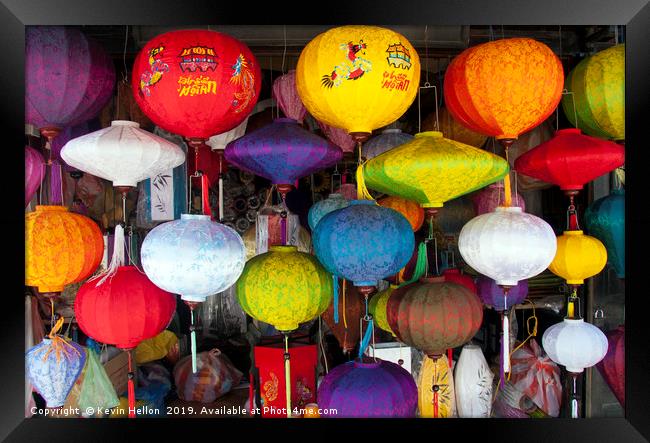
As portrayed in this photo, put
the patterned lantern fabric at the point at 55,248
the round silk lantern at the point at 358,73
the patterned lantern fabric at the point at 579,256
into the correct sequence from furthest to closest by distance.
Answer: the patterned lantern fabric at the point at 579,256 → the patterned lantern fabric at the point at 55,248 → the round silk lantern at the point at 358,73

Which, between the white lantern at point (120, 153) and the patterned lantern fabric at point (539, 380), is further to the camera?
the patterned lantern fabric at point (539, 380)

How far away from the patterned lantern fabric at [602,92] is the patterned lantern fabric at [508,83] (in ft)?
0.98

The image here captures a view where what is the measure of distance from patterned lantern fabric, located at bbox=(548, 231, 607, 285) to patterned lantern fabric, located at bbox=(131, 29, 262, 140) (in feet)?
4.19

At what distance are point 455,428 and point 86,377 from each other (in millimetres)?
1469

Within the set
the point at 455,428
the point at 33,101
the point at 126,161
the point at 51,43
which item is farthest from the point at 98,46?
the point at 455,428

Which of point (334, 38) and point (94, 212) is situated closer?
point (334, 38)

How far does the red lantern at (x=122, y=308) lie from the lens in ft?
5.21

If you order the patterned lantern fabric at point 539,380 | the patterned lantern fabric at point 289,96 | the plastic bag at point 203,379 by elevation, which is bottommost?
the plastic bag at point 203,379

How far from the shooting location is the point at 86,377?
2125 millimetres

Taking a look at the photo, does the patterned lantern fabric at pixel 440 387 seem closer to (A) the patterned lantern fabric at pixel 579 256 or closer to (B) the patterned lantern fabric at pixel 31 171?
(A) the patterned lantern fabric at pixel 579 256

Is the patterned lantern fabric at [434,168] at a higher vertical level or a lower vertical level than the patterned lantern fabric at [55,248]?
higher

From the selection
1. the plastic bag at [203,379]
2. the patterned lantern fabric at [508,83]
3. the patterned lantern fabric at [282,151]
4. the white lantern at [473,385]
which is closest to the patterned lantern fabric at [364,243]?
the patterned lantern fabric at [282,151]

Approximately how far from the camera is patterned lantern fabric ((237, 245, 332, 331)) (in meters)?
1.62

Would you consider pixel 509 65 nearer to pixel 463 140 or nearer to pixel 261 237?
pixel 463 140
